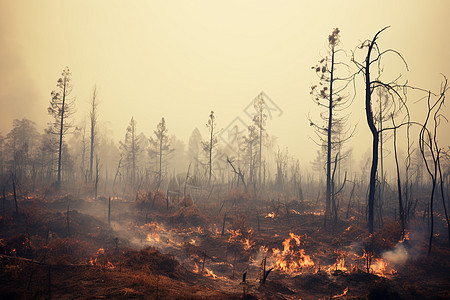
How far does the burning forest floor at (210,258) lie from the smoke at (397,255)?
36mm

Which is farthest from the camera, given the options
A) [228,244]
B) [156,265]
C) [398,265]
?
[228,244]

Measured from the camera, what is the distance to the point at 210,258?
1062 cm

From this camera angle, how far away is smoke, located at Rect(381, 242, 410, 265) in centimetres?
912

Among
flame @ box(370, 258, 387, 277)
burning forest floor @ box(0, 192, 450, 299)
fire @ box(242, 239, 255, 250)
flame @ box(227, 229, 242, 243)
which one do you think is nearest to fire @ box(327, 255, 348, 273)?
burning forest floor @ box(0, 192, 450, 299)

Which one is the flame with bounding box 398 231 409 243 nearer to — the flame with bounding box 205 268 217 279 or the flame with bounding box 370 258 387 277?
the flame with bounding box 370 258 387 277

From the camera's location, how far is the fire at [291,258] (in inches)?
371

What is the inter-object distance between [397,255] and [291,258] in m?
4.29

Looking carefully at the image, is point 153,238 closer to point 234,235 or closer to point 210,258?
point 210,258

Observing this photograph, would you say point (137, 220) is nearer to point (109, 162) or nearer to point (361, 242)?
point (361, 242)

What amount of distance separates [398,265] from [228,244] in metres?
7.38

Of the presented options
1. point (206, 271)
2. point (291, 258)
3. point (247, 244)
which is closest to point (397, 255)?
point (291, 258)

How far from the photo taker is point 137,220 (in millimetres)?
15922

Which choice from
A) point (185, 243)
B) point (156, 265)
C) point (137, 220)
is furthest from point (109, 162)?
point (156, 265)

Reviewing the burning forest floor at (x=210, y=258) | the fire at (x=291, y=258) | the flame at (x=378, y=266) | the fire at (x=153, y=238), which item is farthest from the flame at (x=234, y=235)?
the flame at (x=378, y=266)
